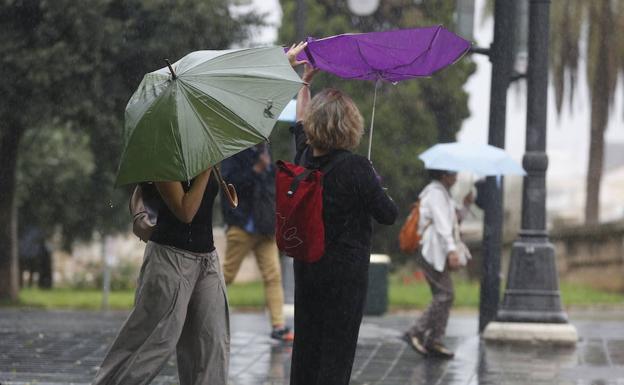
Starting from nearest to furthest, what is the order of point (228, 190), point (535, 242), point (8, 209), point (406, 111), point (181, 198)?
point (181, 198)
point (228, 190)
point (535, 242)
point (8, 209)
point (406, 111)

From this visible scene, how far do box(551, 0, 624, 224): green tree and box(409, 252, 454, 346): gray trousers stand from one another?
78.7 ft

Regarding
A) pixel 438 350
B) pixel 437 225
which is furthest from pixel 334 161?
pixel 438 350

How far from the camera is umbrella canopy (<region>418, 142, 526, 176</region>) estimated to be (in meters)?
10.4

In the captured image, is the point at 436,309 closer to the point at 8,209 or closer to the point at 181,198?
the point at 181,198

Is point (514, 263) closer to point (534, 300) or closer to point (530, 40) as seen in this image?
point (534, 300)

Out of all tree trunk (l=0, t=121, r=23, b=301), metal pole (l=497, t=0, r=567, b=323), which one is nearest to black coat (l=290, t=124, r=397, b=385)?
metal pole (l=497, t=0, r=567, b=323)

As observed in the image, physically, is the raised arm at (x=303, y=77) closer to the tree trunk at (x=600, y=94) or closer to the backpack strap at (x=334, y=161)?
the backpack strap at (x=334, y=161)

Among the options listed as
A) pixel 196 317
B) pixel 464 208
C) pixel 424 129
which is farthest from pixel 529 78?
pixel 424 129

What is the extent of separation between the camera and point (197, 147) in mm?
5629

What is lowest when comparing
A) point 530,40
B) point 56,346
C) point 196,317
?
point 56,346

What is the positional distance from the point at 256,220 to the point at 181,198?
16.3ft

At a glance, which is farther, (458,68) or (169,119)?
(458,68)

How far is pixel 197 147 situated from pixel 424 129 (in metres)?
29.2

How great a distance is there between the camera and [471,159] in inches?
421
